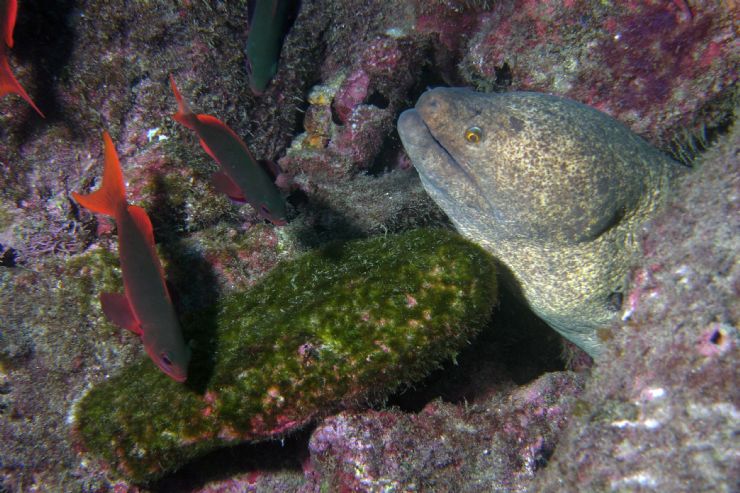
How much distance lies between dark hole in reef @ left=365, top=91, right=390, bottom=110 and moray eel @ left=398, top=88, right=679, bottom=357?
3.75 ft

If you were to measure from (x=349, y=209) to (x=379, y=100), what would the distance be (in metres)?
1.33

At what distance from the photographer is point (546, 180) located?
2.83 meters

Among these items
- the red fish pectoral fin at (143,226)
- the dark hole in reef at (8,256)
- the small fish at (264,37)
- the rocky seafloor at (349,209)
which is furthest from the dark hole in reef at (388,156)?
Answer: the dark hole in reef at (8,256)

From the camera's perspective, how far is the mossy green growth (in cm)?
242

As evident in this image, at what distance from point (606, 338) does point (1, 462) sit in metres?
3.94

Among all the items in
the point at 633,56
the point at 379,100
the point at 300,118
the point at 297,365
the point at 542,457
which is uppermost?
the point at 300,118

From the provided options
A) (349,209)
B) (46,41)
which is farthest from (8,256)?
(349,209)

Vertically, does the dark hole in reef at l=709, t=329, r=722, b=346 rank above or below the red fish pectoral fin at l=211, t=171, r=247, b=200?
below

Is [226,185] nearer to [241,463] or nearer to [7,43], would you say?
[7,43]

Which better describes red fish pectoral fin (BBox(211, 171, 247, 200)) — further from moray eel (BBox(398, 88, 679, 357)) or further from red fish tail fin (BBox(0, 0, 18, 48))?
red fish tail fin (BBox(0, 0, 18, 48))

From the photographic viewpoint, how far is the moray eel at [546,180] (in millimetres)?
2824

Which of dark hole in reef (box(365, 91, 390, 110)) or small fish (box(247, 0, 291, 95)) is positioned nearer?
small fish (box(247, 0, 291, 95))

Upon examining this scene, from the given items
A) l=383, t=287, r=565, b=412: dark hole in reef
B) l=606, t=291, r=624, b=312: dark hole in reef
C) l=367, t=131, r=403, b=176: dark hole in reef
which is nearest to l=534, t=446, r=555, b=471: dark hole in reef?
l=383, t=287, r=565, b=412: dark hole in reef

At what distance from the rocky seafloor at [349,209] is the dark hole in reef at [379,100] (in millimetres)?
99
